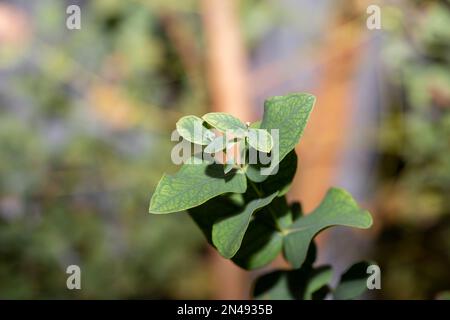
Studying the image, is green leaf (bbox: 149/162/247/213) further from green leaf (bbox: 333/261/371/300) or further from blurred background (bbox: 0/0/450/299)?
blurred background (bbox: 0/0/450/299)

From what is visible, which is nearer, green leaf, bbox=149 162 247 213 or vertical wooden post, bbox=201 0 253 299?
green leaf, bbox=149 162 247 213

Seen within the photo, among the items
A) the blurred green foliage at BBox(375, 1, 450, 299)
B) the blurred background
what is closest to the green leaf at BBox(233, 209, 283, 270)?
the blurred green foliage at BBox(375, 1, 450, 299)

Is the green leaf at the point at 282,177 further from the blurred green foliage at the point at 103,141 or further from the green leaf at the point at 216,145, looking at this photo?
the blurred green foliage at the point at 103,141

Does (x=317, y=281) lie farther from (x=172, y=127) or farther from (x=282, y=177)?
(x=172, y=127)

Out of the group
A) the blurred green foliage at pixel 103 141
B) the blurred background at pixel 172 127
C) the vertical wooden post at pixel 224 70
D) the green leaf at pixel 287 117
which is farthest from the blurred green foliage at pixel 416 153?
the green leaf at pixel 287 117

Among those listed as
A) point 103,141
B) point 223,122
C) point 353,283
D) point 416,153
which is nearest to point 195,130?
point 223,122
